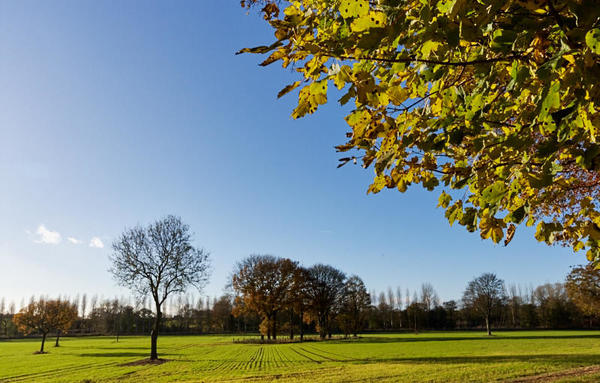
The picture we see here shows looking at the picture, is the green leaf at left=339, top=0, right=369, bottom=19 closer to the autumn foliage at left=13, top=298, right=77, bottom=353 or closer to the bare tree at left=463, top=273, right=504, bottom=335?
the autumn foliage at left=13, top=298, right=77, bottom=353

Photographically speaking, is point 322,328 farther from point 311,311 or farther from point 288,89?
point 288,89

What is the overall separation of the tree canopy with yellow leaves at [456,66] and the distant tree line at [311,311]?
27.3 m

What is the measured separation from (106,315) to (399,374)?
111577 millimetres

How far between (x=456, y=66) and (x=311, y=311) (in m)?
55.4

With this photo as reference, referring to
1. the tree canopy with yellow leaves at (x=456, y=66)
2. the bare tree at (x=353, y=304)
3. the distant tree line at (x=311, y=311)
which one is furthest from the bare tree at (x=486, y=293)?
the tree canopy with yellow leaves at (x=456, y=66)

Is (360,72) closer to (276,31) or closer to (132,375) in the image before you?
(276,31)

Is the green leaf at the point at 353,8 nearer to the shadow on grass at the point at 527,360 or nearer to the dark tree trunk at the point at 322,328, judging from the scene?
the shadow on grass at the point at 527,360

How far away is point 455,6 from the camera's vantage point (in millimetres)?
1260

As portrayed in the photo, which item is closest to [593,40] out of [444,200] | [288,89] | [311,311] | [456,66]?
[456,66]

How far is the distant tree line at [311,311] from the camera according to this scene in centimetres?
4628

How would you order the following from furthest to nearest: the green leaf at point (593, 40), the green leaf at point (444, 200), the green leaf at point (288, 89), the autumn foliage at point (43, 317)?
1. the autumn foliage at point (43, 317)
2. the green leaf at point (444, 200)
3. the green leaf at point (288, 89)
4. the green leaf at point (593, 40)

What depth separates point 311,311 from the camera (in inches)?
2103

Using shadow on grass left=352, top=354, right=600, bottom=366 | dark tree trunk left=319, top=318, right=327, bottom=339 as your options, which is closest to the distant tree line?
dark tree trunk left=319, top=318, right=327, bottom=339

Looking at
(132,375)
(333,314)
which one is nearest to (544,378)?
(132,375)
